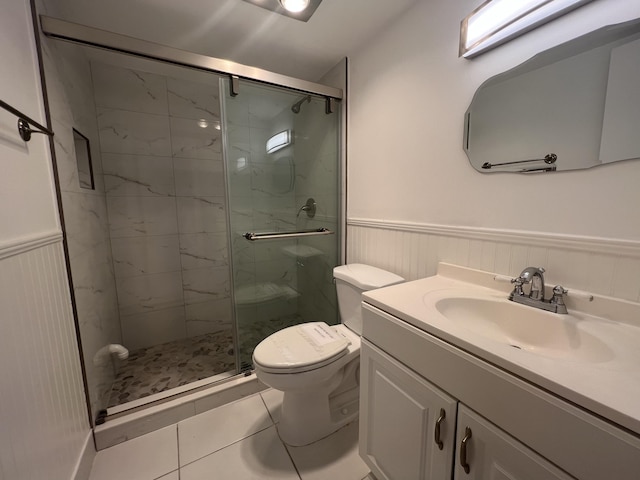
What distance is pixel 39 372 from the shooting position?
2.73ft

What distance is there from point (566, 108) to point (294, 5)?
1187 mm

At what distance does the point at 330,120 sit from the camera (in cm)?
186

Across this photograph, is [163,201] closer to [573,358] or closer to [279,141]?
[279,141]

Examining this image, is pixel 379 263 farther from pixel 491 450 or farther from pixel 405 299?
pixel 491 450

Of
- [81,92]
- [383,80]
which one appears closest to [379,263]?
[383,80]

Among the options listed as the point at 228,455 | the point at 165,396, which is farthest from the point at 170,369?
the point at 228,455

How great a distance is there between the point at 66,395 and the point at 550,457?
1.53m

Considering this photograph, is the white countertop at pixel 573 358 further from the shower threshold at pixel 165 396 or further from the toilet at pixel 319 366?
the shower threshold at pixel 165 396

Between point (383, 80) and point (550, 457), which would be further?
point (383, 80)

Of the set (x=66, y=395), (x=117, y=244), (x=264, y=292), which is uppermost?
(x=117, y=244)

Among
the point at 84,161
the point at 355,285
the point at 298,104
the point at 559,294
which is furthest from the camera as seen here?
the point at 298,104

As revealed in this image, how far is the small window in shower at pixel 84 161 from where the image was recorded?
4.98 ft

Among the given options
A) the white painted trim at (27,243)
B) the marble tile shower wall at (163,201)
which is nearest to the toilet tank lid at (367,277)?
the marble tile shower wall at (163,201)

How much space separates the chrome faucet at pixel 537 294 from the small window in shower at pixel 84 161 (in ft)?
7.08
